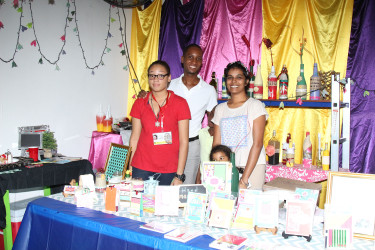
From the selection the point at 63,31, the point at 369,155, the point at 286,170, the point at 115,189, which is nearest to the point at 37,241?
the point at 115,189

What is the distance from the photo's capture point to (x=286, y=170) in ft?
11.1

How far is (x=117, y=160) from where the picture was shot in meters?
2.40

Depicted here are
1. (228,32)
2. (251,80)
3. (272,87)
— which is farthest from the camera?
(228,32)

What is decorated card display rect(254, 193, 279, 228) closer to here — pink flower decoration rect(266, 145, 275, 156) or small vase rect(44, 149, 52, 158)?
pink flower decoration rect(266, 145, 275, 156)

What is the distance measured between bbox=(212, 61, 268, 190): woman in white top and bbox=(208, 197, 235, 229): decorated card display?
54 centimetres

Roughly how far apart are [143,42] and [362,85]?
269 centimetres

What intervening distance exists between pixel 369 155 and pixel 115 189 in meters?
2.58

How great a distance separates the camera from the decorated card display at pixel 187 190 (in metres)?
1.77

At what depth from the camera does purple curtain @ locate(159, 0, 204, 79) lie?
414 centimetres

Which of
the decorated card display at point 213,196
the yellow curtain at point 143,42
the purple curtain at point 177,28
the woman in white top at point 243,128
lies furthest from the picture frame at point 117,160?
the yellow curtain at point 143,42

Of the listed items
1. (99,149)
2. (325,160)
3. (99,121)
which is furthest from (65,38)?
(325,160)

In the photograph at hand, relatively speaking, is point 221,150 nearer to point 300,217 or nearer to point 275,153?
point 300,217

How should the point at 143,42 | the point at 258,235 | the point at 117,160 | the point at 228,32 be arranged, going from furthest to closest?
the point at 143,42 < the point at 228,32 < the point at 117,160 < the point at 258,235

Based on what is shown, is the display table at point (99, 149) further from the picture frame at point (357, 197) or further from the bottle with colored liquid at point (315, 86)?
the picture frame at point (357, 197)
